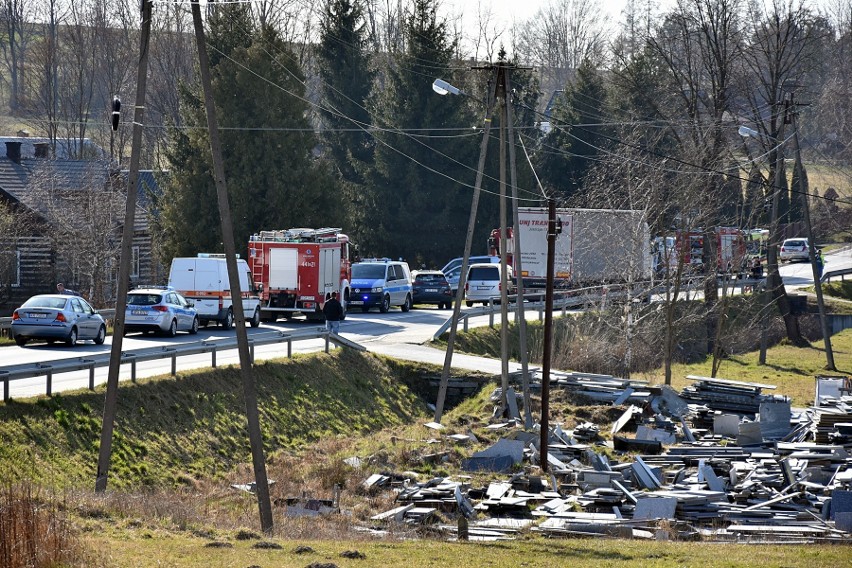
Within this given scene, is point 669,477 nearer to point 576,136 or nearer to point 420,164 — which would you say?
point 420,164

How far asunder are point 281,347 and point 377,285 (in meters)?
15.0

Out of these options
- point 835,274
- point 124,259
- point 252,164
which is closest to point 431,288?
point 252,164

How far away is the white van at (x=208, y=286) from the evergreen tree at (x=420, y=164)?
25.1 m

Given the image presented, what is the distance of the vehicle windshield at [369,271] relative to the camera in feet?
155

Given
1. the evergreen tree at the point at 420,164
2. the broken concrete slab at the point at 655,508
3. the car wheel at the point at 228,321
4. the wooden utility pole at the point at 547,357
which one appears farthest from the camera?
the evergreen tree at the point at 420,164

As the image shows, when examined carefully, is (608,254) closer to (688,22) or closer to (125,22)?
(688,22)

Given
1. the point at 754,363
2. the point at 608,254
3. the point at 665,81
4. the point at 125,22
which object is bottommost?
the point at 754,363

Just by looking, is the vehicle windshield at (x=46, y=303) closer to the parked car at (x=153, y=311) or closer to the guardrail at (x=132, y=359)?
the parked car at (x=153, y=311)

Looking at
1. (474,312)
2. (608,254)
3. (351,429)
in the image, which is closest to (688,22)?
(608,254)

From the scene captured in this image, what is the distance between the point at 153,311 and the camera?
32.8m

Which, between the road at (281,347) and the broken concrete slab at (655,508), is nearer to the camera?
the broken concrete slab at (655,508)

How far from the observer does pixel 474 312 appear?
4000 cm

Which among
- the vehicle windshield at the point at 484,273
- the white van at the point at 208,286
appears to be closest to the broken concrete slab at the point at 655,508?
the white van at the point at 208,286

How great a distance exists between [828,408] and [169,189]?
31425 millimetres
